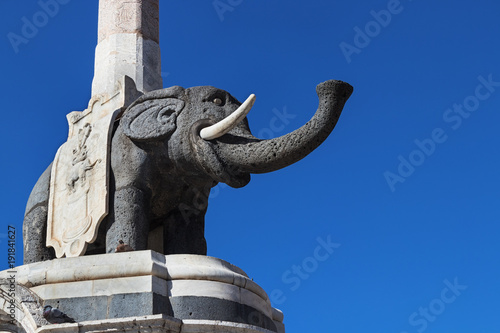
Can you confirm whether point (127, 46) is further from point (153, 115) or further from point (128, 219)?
point (128, 219)

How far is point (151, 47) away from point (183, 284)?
4.66 metres

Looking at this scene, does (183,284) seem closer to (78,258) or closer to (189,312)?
(189,312)

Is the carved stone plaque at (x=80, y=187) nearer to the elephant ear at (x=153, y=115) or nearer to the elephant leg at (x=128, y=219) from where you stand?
the elephant leg at (x=128, y=219)

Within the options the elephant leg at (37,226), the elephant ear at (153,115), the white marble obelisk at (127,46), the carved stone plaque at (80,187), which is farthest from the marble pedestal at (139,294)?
the white marble obelisk at (127,46)

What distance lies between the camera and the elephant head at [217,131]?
1159 centimetres

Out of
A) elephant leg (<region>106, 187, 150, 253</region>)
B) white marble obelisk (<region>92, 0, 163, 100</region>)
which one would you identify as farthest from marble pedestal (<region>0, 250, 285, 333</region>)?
white marble obelisk (<region>92, 0, 163, 100</region>)

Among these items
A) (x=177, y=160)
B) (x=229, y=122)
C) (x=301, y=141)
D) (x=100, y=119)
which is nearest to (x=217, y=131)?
(x=229, y=122)

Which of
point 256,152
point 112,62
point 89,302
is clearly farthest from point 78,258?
point 112,62

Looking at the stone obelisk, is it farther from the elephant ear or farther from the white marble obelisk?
the elephant ear

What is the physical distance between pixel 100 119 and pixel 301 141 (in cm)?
296

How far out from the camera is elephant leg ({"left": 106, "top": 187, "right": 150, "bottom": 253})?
1181cm

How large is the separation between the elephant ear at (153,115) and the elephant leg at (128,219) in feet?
2.47

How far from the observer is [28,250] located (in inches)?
497

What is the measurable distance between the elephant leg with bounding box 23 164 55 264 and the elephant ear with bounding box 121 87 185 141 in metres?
1.48
